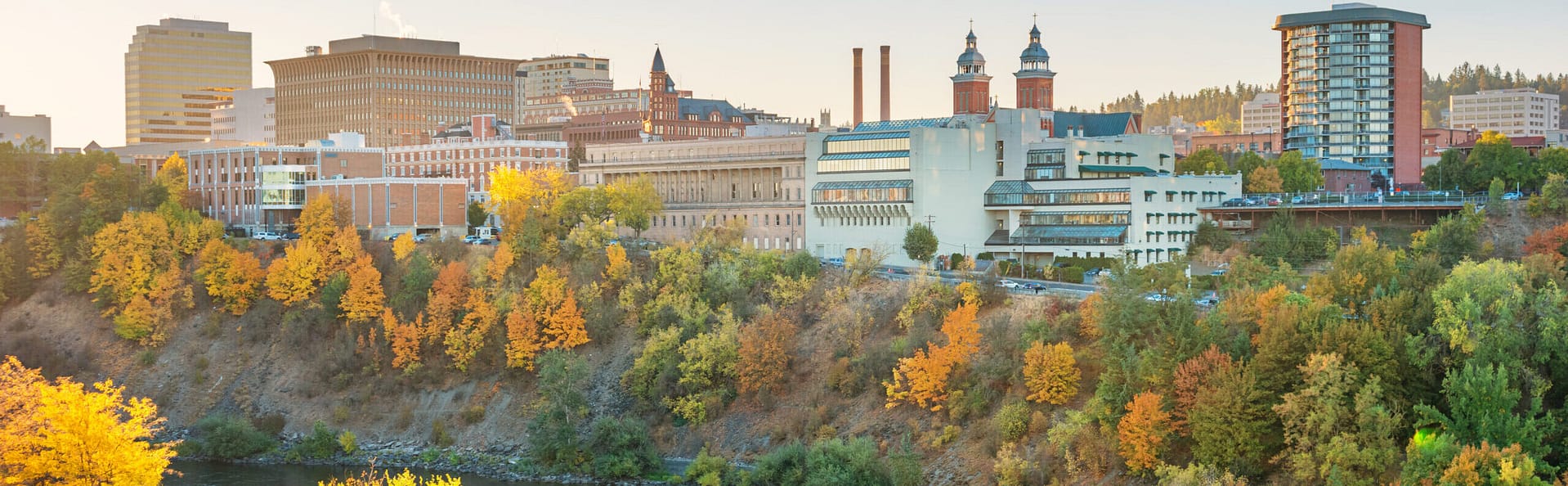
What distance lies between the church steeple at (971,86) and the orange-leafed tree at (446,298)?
183 feet

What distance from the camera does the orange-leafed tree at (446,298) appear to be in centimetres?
10812

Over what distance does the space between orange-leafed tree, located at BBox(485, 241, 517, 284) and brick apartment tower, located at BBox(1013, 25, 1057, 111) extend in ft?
188

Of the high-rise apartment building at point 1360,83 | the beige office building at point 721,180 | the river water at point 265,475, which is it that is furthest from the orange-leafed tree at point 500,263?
the high-rise apartment building at point 1360,83

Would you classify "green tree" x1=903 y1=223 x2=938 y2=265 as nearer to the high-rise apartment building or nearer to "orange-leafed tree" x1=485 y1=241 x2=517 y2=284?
"orange-leafed tree" x1=485 y1=241 x2=517 y2=284

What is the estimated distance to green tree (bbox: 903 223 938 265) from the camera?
382 feet

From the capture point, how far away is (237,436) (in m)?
96.9

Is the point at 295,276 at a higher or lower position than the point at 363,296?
higher

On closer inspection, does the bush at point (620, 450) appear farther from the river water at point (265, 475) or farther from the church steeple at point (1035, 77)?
the church steeple at point (1035, 77)

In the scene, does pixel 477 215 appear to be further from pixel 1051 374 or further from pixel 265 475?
pixel 1051 374

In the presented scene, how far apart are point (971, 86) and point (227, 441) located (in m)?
79.1

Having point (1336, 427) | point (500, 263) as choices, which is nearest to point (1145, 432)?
point (1336, 427)

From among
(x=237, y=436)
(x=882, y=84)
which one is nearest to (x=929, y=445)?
(x=237, y=436)

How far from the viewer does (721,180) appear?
14138 cm

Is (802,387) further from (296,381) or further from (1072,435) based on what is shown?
(296,381)
